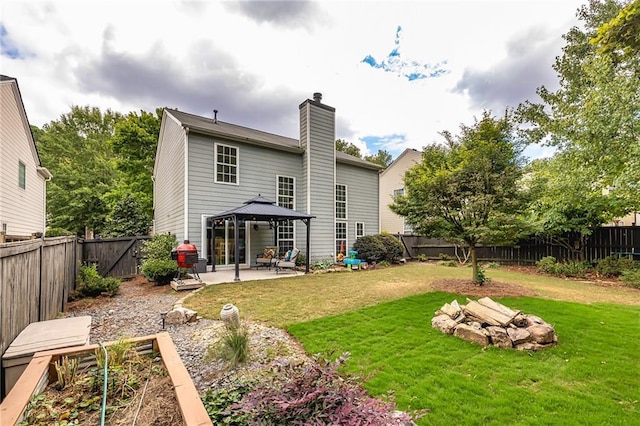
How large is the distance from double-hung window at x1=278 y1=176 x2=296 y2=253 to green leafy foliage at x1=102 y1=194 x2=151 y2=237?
899 cm

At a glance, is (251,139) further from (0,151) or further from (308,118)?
(0,151)

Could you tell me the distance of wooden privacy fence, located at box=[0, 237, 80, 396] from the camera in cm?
246

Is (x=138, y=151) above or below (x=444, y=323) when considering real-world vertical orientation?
above

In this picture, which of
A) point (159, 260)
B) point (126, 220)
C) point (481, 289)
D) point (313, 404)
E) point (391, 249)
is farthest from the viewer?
point (126, 220)

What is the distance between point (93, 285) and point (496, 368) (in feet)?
25.8

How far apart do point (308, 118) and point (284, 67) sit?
222 centimetres

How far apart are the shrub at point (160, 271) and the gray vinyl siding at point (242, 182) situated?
1.97 meters

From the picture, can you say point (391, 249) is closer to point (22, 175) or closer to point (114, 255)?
point (114, 255)

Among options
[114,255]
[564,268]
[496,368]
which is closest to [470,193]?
[496,368]

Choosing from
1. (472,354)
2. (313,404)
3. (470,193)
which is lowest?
(472,354)

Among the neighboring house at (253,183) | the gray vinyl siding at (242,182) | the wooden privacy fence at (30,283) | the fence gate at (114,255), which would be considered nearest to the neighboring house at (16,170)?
the fence gate at (114,255)

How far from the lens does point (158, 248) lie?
29.9 ft

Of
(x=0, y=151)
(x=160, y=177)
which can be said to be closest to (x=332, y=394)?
(x=0, y=151)

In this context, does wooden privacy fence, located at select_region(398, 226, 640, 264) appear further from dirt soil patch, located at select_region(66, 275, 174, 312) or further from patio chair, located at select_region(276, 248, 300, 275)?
dirt soil patch, located at select_region(66, 275, 174, 312)
